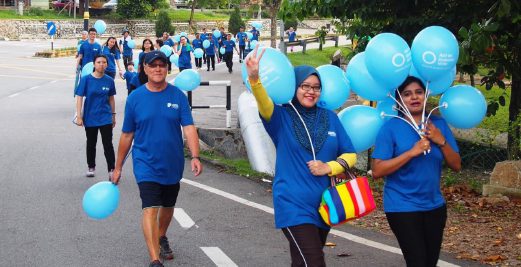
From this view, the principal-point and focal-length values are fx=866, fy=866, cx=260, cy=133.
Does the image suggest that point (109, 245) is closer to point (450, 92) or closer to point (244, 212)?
point (244, 212)

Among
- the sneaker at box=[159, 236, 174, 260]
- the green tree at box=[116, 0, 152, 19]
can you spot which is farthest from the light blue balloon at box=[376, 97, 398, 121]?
the green tree at box=[116, 0, 152, 19]

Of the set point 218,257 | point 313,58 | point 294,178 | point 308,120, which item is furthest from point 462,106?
point 313,58

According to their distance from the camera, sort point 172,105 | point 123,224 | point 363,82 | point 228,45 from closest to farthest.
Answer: point 363,82 < point 172,105 < point 123,224 < point 228,45

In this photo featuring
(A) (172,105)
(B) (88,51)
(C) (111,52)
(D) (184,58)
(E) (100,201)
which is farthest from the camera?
(D) (184,58)

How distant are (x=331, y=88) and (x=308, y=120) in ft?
1.19

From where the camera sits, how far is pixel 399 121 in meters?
5.43

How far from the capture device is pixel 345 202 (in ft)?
16.9

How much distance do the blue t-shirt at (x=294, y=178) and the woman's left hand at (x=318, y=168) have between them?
5cm

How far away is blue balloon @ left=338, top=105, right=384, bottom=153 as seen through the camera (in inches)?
225

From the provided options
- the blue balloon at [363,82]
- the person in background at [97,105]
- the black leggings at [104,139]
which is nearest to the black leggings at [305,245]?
the blue balloon at [363,82]

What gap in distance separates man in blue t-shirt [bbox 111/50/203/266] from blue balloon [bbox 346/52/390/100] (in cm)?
162

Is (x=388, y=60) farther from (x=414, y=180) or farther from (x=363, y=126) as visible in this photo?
(x=414, y=180)

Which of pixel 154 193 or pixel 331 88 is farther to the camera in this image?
pixel 154 193

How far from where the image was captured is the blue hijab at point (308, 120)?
17.5 ft
